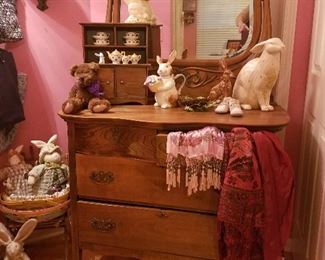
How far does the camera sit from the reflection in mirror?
5.68 ft

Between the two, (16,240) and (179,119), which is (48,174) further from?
(179,119)

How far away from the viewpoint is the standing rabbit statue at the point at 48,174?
1.87 m

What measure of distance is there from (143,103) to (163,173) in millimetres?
403

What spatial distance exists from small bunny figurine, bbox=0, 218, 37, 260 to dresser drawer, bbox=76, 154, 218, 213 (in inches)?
13.7

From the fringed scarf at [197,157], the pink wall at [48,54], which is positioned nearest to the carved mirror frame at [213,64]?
the fringed scarf at [197,157]

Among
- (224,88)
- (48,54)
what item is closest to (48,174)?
(48,54)

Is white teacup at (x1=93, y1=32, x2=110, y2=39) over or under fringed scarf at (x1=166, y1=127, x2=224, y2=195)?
over

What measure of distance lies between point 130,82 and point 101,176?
1.46ft

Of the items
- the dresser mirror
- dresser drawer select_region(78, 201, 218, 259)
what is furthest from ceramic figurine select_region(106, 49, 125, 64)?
dresser drawer select_region(78, 201, 218, 259)

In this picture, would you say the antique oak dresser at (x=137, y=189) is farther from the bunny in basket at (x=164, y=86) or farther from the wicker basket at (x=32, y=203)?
the wicker basket at (x=32, y=203)

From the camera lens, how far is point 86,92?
5.37ft

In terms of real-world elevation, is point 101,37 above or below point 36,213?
above

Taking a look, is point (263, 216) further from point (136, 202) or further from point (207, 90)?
point (207, 90)

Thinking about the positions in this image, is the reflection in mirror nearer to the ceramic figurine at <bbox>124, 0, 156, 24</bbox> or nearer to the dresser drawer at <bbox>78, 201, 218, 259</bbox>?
the ceramic figurine at <bbox>124, 0, 156, 24</bbox>
